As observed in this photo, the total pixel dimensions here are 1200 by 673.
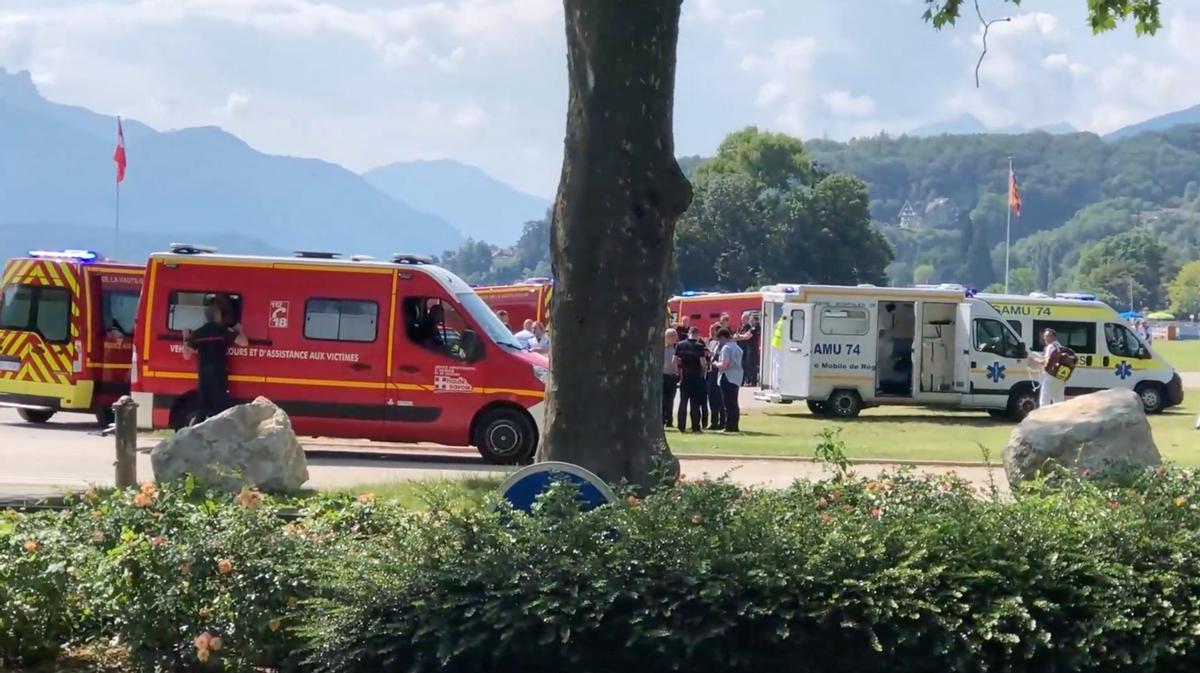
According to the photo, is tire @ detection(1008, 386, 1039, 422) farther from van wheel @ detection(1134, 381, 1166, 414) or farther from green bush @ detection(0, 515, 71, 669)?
green bush @ detection(0, 515, 71, 669)

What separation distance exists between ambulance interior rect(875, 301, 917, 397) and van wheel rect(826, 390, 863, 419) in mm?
482

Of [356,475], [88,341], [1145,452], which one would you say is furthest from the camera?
[88,341]

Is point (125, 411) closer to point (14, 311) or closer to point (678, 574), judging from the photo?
point (678, 574)

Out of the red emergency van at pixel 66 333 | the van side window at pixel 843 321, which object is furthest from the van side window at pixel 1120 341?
the red emergency van at pixel 66 333

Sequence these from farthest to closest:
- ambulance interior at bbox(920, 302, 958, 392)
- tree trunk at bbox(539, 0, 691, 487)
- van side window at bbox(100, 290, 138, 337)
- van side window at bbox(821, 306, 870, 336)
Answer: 1. ambulance interior at bbox(920, 302, 958, 392)
2. van side window at bbox(821, 306, 870, 336)
3. van side window at bbox(100, 290, 138, 337)
4. tree trunk at bbox(539, 0, 691, 487)

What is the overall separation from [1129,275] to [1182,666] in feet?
607

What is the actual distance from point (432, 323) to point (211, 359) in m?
2.62

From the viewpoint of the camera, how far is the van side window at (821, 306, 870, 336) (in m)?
28.9

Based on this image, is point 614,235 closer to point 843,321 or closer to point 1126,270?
point 843,321

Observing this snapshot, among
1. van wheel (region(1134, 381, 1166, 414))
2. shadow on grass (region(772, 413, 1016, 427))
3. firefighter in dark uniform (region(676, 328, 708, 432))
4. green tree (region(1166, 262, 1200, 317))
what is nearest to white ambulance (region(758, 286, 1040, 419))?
shadow on grass (region(772, 413, 1016, 427))

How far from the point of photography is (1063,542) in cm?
633

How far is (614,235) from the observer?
25.6 feet

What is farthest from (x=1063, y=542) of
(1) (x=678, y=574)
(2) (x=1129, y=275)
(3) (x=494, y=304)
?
(2) (x=1129, y=275)

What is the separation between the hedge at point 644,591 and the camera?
232 inches
